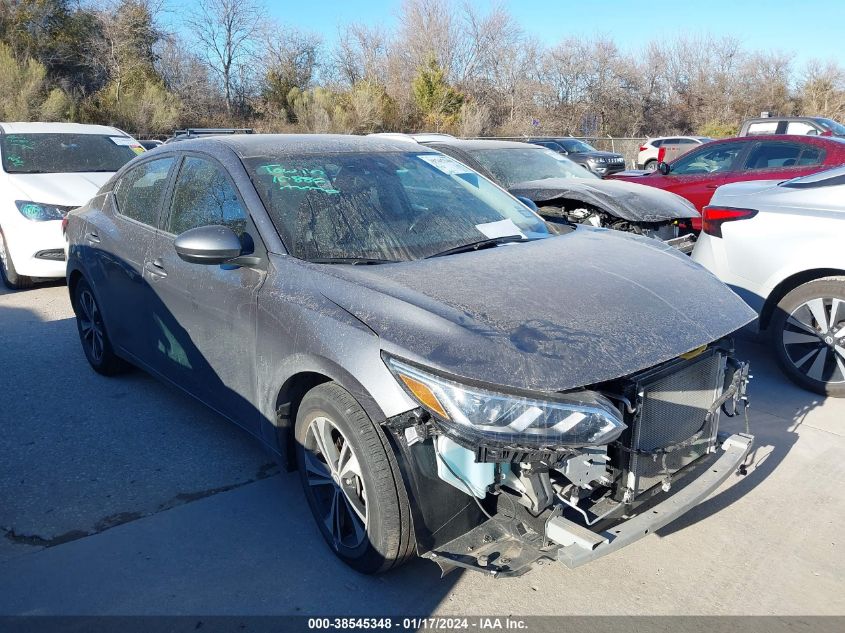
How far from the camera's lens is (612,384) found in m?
2.72

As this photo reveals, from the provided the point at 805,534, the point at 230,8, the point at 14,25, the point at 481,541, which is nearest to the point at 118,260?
the point at 481,541

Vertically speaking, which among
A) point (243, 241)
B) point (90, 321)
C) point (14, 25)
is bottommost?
point (90, 321)

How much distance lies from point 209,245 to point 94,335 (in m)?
2.57

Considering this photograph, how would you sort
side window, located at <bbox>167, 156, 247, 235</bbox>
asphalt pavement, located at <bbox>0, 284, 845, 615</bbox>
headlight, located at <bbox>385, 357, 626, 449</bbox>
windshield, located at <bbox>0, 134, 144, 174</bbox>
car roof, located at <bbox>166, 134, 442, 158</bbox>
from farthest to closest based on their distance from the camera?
windshield, located at <bbox>0, 134, 144, 174</bbox> → car roof, located at <bbox>166, 134, 442, 158</bbox> → side window, located at <bbox>167, 156, 247, 235</bbox> → asphalt pavement, located at <bbox>0, 284, 845, 615</bbox> → headlight, located at <bbox>385, 357, 626, 449</bbox>

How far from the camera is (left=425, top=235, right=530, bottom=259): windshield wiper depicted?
11.5 ft

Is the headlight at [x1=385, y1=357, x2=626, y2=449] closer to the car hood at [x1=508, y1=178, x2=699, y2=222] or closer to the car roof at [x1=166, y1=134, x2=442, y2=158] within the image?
the car roof at [x1=166, y1=134, x2=442, y2=158]

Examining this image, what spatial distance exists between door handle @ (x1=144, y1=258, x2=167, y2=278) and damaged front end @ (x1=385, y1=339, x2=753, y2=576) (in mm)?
1983

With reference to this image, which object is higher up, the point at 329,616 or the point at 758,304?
the point at 758,304

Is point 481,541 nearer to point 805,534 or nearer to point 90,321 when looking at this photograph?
point 805,534

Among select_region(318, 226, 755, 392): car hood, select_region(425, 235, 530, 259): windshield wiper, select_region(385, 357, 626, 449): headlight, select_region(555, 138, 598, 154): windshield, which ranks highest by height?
select_region(425, 235, 530, 259): windshield wiper

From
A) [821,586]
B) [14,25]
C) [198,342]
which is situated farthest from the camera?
[14,25]

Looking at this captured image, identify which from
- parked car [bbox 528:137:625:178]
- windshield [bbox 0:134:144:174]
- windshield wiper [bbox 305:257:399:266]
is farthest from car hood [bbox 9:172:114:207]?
parked car [bbox 528:137:625:178]

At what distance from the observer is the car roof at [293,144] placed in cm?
390

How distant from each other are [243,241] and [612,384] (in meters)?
1.80
